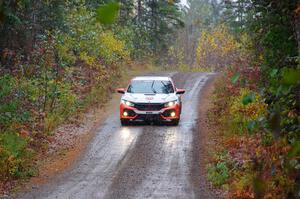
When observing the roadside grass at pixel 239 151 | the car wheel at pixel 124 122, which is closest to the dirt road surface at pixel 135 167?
the car wheel at pixel 124 122

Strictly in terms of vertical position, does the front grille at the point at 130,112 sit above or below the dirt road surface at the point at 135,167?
above

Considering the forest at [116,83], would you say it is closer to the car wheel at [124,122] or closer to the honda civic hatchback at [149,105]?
the honda civic hatchback at [149,105]

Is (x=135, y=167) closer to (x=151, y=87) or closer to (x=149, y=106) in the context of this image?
(x=149, y=106)

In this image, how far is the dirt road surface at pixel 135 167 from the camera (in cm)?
1092

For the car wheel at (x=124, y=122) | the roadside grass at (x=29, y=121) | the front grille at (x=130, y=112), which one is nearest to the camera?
the roadside grass at (x=29, y=121)

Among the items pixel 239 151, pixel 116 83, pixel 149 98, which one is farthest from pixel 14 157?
pixel 116 83

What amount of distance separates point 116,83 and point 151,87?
1111 centimetres

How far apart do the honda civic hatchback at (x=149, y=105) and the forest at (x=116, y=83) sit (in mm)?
1740

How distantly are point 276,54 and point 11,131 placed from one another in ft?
24.6

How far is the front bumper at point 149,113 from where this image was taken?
1770cm

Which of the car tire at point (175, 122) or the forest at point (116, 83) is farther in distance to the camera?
the car tire at point (175, 122)

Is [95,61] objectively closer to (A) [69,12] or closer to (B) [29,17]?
(A) [69,12]

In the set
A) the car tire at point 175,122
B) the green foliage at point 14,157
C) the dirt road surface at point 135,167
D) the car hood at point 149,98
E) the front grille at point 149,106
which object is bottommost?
the dirt road surface at point 135,167

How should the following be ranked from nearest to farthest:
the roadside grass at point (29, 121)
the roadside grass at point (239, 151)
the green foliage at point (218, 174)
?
the roadside grass at point (239, 151)
the green foliage at point (218, 174)
the roadside grass at point (29, 121)
